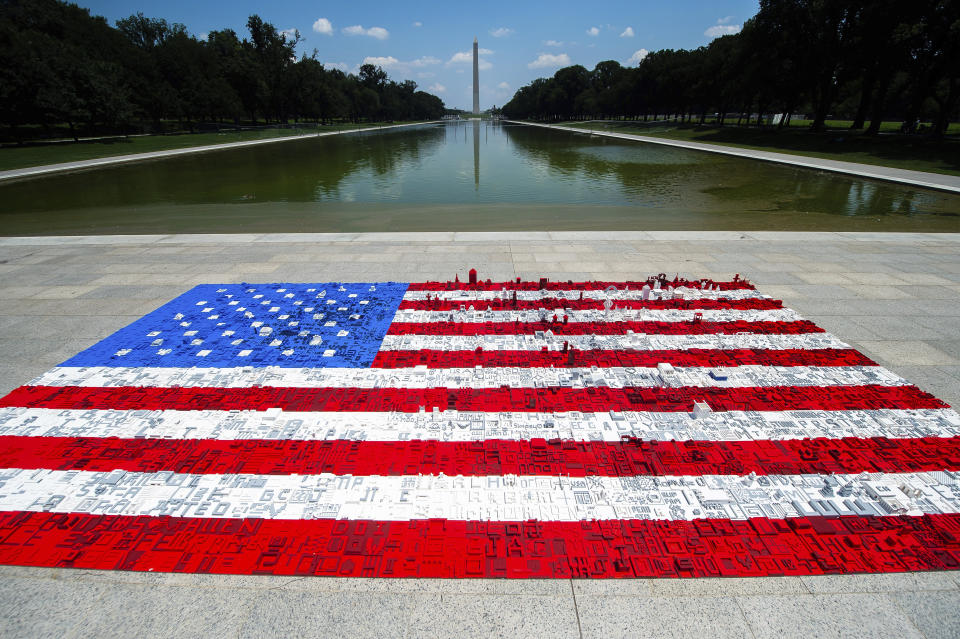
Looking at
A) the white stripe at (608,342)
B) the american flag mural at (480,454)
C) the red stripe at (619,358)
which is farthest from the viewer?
the white stripe at (608,342)

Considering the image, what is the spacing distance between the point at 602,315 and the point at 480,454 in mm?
4076

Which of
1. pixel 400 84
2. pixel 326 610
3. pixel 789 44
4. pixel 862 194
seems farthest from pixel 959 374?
pixel 400 84

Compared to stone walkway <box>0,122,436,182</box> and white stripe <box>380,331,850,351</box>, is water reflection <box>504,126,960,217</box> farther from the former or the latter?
stone walkway <box>0,122,436,182</box>

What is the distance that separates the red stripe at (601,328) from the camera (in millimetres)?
7309

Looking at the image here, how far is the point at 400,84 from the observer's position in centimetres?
19175

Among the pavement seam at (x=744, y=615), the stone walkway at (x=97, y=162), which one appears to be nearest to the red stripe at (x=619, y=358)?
the pavement seam at (x=744, y=615)

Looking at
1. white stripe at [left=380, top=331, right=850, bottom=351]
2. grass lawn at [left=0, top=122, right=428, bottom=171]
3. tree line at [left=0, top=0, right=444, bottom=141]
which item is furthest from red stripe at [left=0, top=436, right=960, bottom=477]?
tree line at [left=0, top=0, right=444, bottom=141]

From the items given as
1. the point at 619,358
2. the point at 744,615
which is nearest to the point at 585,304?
the point at 619,358

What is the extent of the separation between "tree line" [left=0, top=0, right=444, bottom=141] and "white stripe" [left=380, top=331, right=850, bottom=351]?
66.8 metres

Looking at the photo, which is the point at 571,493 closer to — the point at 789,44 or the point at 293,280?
the point at 293,280

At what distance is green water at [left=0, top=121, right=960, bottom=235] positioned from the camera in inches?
627

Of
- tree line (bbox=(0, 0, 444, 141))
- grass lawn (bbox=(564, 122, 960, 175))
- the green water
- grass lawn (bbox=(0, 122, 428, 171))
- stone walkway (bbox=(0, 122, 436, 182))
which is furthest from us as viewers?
tree line (bbox=(0, 0, 444, 141))

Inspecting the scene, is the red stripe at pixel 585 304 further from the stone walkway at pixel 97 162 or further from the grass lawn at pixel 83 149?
the grass lawn at pixel 83 149

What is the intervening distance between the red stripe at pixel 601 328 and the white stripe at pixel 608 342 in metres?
0.12
